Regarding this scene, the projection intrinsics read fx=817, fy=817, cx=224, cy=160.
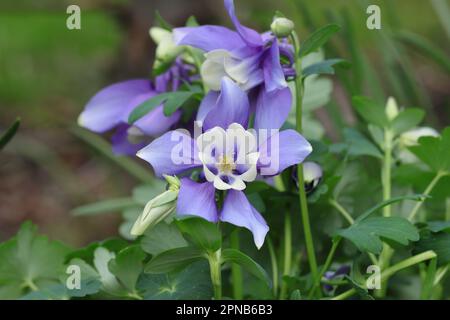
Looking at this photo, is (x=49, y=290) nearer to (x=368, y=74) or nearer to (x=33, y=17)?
(x=368, y=74)

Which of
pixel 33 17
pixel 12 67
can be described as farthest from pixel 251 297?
pixel 33 17

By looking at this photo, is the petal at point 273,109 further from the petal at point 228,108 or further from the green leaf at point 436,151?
the green leaf at point 436,151

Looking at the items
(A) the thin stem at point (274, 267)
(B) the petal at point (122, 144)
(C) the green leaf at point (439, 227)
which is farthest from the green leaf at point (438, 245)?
(B) the petal at point (122, 144)

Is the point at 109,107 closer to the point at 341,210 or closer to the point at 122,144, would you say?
the point at 122,144

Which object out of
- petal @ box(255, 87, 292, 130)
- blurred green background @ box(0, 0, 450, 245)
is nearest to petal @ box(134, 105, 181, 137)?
petal @ box(255, 87, 292, 130)

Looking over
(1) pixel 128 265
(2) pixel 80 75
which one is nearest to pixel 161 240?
(1) pixel 128 265
